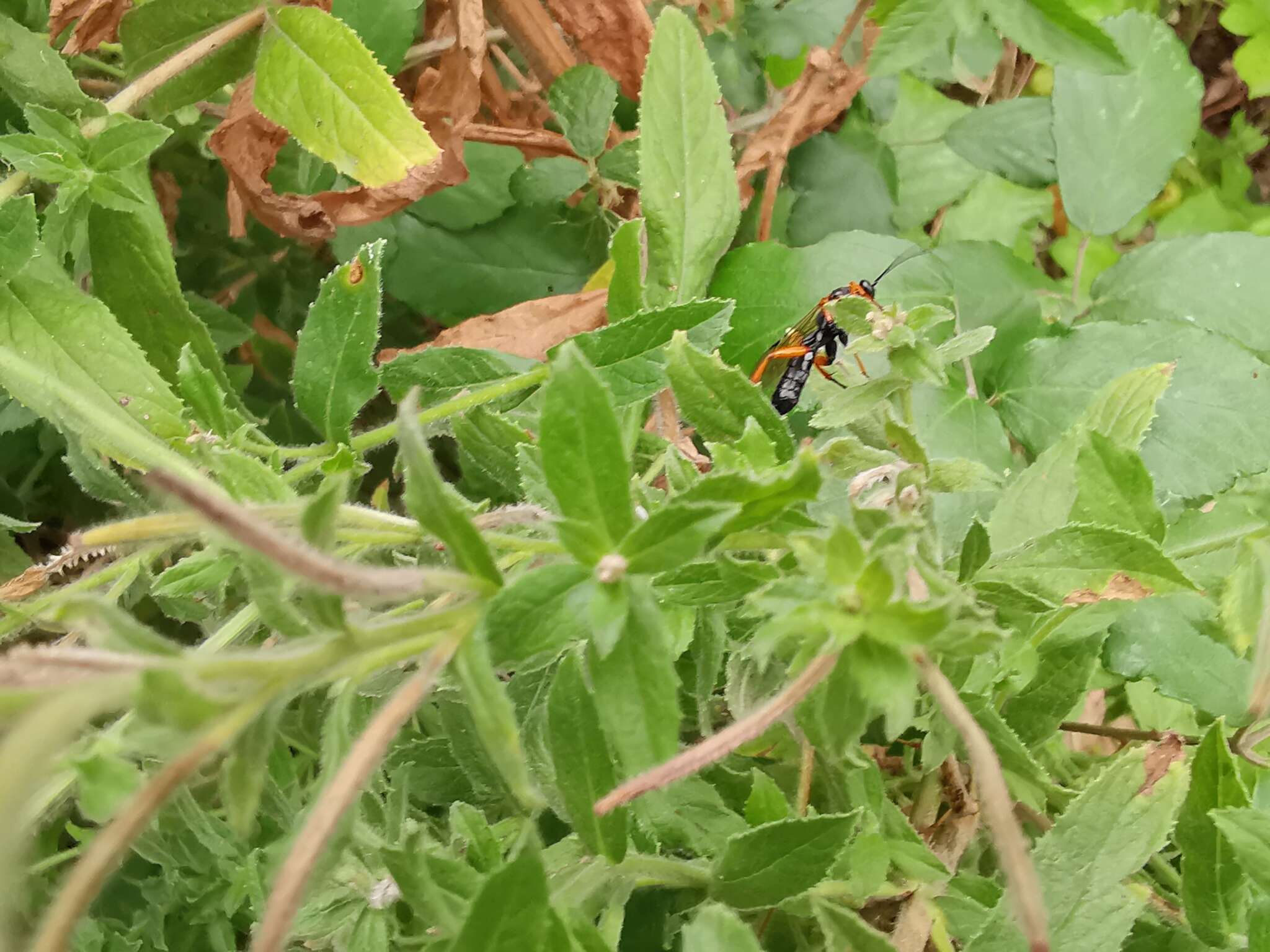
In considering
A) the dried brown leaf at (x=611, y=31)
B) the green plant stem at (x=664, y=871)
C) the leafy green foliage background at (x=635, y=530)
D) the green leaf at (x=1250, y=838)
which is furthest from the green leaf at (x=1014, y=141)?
the green plant stem at (x=664, y=871)

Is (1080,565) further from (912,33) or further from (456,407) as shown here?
(912,33)

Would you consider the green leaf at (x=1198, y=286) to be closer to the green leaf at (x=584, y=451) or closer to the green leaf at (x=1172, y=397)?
the green leaf at (x=1172, y=397)

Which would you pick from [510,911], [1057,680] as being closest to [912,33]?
[1057,680]

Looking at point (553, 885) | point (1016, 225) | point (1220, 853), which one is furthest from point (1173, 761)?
point (1016, 225)

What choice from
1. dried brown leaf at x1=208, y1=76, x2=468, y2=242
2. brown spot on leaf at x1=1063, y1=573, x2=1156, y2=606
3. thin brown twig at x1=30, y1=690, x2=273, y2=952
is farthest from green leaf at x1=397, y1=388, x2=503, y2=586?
dried brown leaf at x1=208, y1=76, x2=468, y2=242

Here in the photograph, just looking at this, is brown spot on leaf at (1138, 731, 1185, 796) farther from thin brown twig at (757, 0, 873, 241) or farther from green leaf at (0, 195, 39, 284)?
green leaf at (0, 195, 39, 284)

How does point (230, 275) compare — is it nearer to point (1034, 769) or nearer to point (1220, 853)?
point (1034, 769)

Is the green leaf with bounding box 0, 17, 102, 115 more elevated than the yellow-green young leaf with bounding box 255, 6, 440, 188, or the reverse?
the green leaf with bounding box 0, 17, 102, 115
